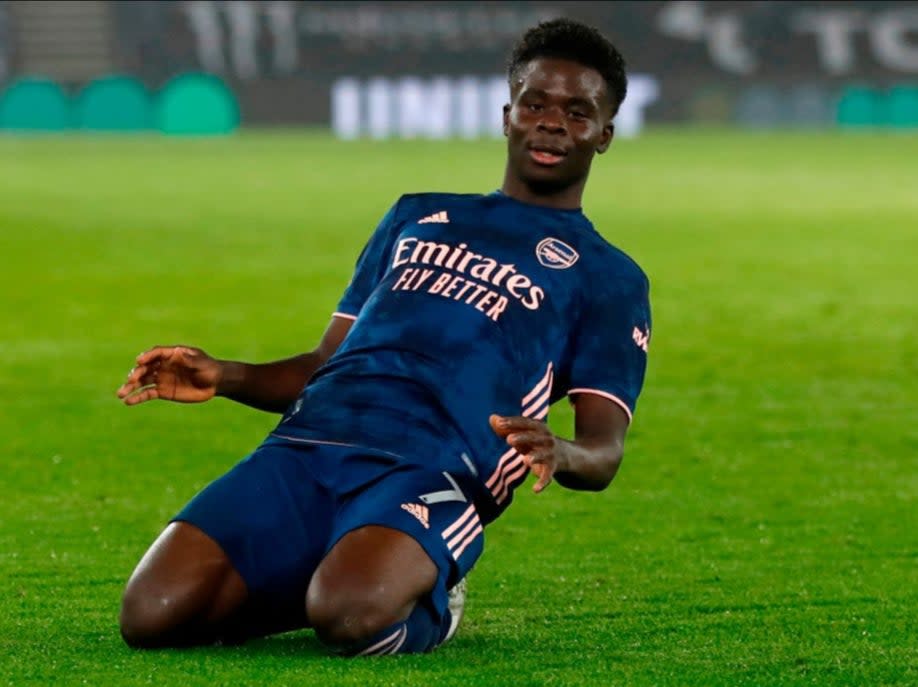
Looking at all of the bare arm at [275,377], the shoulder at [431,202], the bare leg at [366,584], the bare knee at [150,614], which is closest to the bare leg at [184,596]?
the bare knee at [150,614]

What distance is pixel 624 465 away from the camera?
25.4 ft

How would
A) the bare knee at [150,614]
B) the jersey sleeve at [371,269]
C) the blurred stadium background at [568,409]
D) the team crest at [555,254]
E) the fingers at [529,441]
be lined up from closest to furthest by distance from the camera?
the fingers at [529,441], the bare knee at [150,614], the blurred stadium background at [568,409], the team crest at [555,254], the jersey sleeve at [371,269]

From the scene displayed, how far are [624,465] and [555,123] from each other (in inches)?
110

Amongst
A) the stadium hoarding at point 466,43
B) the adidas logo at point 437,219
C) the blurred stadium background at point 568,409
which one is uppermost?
the adidas logo at point 437,219

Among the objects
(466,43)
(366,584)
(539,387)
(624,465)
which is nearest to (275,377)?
(539,387)

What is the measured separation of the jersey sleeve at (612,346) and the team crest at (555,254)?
0.10m

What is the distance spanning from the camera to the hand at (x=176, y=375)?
16.4ft

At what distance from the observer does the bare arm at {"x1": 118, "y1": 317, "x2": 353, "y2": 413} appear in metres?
5.00

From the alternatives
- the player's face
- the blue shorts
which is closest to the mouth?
the player's face

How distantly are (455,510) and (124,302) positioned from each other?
8.48 m

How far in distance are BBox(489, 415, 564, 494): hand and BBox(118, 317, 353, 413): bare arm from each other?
0.92 m

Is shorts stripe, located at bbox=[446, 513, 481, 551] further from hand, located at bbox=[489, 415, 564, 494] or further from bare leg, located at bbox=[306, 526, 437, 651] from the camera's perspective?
hand, located at bbox=[489, 415, 564, 494]

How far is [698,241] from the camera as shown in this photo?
58.1ft

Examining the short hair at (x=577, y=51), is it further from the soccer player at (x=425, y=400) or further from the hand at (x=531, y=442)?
the hand at (x=531, y=442)
